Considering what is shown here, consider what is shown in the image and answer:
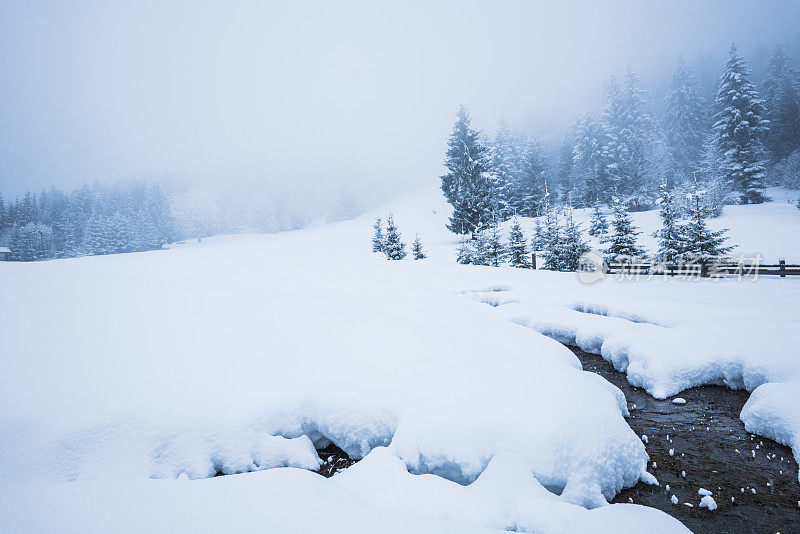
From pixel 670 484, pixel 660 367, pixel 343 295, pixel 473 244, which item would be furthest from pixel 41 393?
pixel 473 244

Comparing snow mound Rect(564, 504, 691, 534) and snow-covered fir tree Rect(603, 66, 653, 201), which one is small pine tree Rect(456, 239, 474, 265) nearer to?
snow mound Rect(564, 504, 691, 534)

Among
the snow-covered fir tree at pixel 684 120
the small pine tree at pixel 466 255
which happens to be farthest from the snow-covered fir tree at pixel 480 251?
the snow-covered fir tree at pixel 684 120

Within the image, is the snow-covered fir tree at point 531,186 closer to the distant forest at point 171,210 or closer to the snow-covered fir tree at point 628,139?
the snow-covered fir tree at point 628,139

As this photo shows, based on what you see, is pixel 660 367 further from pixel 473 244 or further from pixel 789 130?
pixel 789 130

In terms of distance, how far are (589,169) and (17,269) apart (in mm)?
52497

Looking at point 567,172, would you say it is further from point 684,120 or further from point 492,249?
point 492,249

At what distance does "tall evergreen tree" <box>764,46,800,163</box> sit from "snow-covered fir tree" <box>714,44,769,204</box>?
1355cm

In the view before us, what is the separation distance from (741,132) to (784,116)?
22.0 m

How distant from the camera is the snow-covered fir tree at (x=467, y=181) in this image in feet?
116

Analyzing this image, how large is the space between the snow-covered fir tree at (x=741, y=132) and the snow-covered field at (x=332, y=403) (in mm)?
30354

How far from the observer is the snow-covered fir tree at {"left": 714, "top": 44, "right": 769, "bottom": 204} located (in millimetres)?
34031

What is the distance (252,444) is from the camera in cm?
606

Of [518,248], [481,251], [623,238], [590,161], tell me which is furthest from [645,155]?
[481,251]

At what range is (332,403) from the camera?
6.84 meters
